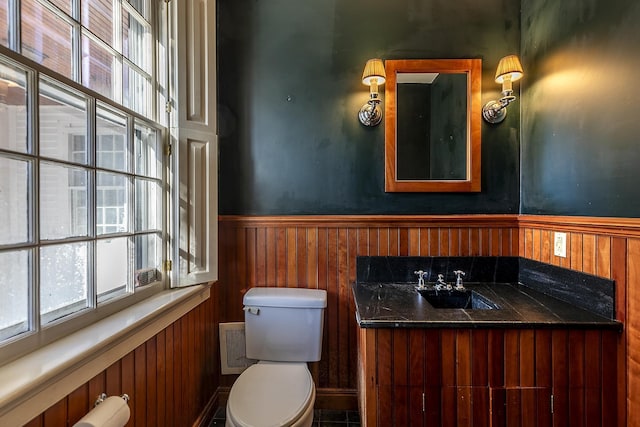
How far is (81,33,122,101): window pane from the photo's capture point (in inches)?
42.6

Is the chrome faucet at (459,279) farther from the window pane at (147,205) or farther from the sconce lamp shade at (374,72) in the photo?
the window pane at (147,205)

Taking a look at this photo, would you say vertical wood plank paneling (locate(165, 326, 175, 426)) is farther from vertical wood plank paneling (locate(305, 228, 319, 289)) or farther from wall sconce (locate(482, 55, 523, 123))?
wall sconce (locate(482, 55, 523, 123))

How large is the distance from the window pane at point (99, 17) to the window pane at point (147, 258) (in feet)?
2.57

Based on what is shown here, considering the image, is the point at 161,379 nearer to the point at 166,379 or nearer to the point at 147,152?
the point at 166,379

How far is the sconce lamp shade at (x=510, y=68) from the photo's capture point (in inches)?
67.6

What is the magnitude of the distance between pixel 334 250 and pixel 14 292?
1416 mm

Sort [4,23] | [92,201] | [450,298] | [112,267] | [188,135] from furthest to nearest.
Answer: [450,298], [188,135], [112,267], [92,201], [4,23]

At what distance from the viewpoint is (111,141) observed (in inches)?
47.5

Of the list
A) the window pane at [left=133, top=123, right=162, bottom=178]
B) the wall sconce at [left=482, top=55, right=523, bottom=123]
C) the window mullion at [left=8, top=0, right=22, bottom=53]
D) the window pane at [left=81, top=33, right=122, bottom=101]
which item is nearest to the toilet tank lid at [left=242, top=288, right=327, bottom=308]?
the window pane at [left=133, top=123, right=162, bottom=178]

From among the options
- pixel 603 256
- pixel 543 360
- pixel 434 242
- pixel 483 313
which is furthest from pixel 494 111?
pixel 543 360

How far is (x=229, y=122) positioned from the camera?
1.96 m

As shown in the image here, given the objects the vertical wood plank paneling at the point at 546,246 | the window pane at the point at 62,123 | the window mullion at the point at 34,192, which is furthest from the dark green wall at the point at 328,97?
the window mullion at the point at 34,192

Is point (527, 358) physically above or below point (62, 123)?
below

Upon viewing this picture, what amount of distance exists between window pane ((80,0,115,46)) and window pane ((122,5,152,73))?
7 centimetres
